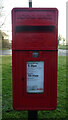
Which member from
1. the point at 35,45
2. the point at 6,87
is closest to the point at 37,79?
the point at 35,45

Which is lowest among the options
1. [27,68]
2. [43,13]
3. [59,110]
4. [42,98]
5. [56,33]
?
[59,110]

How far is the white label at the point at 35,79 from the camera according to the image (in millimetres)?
2500

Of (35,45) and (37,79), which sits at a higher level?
(35,45)

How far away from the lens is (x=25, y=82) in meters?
2.48

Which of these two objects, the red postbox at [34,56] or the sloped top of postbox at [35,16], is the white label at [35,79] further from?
the sloped top of postbox at [35,16]

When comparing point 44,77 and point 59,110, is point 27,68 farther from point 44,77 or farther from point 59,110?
point 59,110

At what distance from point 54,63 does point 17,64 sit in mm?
544

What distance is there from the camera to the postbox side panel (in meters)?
2.46

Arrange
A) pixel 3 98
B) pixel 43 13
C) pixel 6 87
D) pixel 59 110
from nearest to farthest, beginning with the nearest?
1. pixel 43 13
2. pixel 59 110
3. pixel 3 98
4. pixel 6 87

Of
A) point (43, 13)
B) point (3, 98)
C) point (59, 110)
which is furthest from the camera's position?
point (3, 98)

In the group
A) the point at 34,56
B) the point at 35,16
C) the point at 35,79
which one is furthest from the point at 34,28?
the point at 35,79

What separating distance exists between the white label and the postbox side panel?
48mm

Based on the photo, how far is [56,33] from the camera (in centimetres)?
243

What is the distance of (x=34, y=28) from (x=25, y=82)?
80cm
